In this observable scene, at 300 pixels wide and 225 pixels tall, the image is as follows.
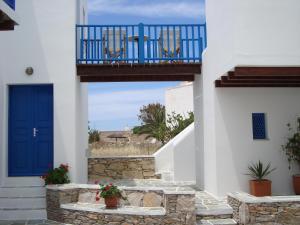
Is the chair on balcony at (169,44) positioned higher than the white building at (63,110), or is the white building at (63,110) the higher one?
the chair on balcony at (169,44)

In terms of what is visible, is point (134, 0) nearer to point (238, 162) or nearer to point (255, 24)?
point (255, 24)

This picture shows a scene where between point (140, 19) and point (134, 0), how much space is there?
2.66 ft

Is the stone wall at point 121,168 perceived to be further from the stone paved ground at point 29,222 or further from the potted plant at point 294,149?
the potted plant at point 294,149

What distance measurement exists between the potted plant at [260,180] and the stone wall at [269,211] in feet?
4.53

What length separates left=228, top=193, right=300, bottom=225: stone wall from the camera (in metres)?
7.57

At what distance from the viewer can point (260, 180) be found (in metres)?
9.23

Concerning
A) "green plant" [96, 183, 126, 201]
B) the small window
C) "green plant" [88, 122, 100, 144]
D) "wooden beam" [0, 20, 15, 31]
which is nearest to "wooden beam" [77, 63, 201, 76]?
the small window

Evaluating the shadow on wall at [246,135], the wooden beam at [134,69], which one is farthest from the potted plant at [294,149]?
the wooden beam at [134,69]

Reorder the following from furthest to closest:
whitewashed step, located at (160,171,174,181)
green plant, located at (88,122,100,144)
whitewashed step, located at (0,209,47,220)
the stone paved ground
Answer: green plant, located at (88,122,100,144)
whitewashed step, located at (160,171,174,181)
whitewashed step, located at (0,209,47,220)
the stone paved ground

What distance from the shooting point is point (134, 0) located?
11.6 meters

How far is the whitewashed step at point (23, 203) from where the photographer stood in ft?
30.5

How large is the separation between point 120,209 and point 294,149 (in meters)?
4.39

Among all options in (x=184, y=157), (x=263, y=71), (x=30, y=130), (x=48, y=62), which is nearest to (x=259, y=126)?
(x=263, y=71)

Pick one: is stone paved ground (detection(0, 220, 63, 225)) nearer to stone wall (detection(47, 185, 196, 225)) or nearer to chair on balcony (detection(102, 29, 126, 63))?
stone wall (detection(47, 185, 196, 225))
